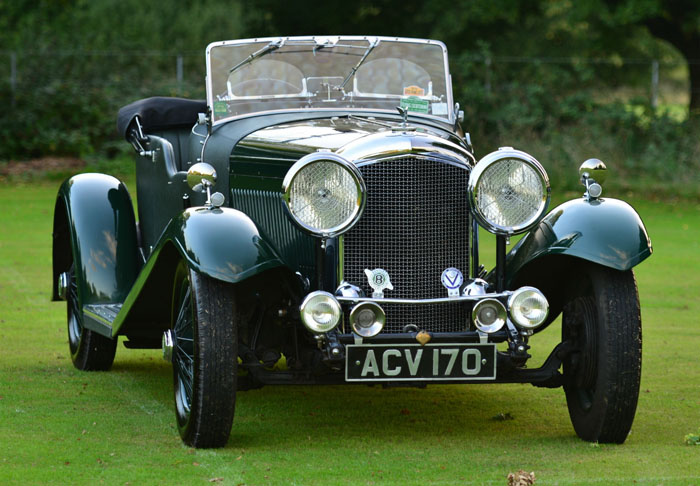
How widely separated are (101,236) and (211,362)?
7.27ft

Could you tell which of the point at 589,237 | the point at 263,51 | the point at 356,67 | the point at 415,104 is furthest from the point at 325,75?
the point at 589,237

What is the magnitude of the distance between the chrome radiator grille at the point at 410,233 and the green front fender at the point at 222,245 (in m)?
0.43

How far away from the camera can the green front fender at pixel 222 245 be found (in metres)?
4.65

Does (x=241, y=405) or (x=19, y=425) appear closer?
(x=19, y=425)

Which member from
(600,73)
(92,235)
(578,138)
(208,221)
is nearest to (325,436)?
(208,221)

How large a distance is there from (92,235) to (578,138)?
13.6m

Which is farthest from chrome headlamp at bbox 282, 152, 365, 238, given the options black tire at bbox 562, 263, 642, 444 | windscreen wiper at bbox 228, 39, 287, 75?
windscreen wiper at bbox 228, 39, 287, 75

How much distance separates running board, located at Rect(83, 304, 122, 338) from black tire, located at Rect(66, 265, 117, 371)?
7.9 inches

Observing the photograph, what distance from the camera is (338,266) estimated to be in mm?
4945

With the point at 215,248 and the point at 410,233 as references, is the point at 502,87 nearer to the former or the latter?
the point at 410,233

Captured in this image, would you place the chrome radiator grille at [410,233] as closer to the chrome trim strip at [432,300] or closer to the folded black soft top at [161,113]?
the chrome trim strip at [432,300]

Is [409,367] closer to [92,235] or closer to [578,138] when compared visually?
[92,235]

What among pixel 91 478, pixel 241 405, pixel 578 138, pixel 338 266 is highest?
pixel 338 266

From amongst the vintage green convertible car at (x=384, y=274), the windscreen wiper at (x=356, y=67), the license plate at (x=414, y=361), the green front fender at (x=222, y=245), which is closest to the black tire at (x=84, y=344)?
the vintage green convertible car at (x=384, y=274)
